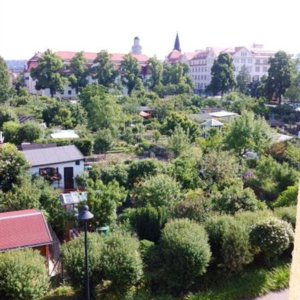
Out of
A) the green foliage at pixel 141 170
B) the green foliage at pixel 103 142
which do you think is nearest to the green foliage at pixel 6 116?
the green foliage at pixel 103 142

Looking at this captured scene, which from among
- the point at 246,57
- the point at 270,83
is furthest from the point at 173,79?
the point at 246,57

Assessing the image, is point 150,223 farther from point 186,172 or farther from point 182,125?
point 182,125

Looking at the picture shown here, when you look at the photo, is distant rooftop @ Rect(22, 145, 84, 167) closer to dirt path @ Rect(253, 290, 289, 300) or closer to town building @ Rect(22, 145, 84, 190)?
town building @ Rect(22, 145, 84, 190)

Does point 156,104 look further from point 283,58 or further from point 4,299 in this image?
point 4,299

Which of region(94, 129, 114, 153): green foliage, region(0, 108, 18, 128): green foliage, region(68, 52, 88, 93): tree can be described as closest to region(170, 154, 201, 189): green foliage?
region(94, 129, 114, 153): green foliage

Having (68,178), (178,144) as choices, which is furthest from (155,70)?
(68,178)
